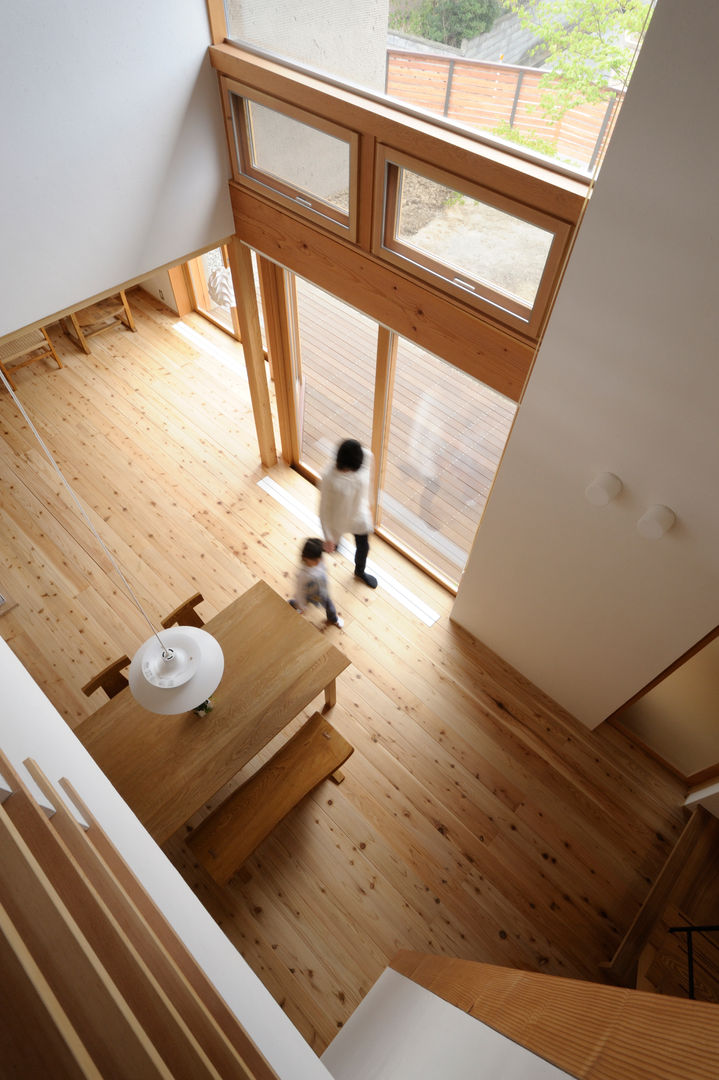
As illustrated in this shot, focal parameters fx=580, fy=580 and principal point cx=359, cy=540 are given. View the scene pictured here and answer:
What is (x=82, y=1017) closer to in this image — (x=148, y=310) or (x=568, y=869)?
(x=568, y=869)

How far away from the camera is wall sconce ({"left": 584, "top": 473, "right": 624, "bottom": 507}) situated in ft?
7.49

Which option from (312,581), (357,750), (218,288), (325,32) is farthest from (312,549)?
(218,288)

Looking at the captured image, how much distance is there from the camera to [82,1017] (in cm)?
86

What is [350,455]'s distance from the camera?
321cm

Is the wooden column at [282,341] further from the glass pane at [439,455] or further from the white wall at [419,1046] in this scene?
the white wall at [419,1046]

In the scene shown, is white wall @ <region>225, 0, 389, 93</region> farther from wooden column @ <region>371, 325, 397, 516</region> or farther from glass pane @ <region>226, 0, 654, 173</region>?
wooden column @ <region>371, 325, 397, 516</region>

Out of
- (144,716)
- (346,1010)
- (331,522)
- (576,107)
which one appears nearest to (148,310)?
(331,522)

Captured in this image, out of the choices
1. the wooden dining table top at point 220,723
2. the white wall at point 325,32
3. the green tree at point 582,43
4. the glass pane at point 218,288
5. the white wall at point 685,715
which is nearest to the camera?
→ the green tree at point 582,43

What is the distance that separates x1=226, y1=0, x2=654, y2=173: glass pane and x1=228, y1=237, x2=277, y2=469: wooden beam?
1124 mm

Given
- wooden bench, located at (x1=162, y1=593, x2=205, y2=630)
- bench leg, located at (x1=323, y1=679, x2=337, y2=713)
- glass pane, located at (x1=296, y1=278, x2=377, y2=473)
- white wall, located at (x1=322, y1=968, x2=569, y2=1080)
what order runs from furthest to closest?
glass pane, located at (x1=296, y1=278, x2=377, y2=473)
bench leg, located at (x1=323, y1=679, x2=337, y2=713)
wooden bench, located at (x1=162, y1=593, x2=205, y2=630)
white wall, located at (x1=322, y1=968, x2=569, y2=1080)

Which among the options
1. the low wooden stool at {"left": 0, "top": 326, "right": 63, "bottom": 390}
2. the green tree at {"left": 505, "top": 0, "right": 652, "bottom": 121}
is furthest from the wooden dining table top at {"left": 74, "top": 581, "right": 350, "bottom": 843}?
the low wooden stool at {"left": 0, "top": 326, "right": 63, "bottom": 390}

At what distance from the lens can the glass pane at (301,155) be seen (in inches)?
106

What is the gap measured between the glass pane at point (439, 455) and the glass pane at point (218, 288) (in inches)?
112

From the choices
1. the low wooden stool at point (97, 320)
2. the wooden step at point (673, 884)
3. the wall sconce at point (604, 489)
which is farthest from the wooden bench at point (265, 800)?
the low wooden stool at point (97, 320)
